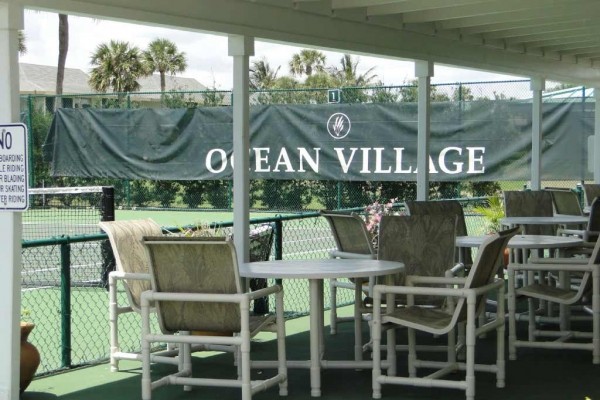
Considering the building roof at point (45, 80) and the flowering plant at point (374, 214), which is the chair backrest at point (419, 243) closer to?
the flowering plant at point (374, 214)

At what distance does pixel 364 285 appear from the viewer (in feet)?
23.0

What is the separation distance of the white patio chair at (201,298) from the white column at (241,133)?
1.70m

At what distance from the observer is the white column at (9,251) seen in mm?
5547

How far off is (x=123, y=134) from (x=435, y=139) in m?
5.14

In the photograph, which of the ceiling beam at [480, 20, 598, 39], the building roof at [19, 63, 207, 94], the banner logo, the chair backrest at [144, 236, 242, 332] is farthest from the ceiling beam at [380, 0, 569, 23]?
the building roof at [19, 63, 207, 94]

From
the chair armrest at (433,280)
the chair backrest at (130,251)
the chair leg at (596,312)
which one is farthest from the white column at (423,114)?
the chair backrest at (130,251)

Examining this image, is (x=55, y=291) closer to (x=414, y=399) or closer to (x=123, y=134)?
(x=414, y=399)

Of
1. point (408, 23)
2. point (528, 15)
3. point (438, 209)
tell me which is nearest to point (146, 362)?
point (438, 209)

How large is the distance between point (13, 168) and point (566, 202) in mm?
6572

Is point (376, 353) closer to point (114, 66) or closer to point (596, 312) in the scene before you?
point (596, 312)

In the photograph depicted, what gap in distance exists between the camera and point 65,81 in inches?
1793

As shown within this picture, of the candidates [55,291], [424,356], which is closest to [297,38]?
[424,356]

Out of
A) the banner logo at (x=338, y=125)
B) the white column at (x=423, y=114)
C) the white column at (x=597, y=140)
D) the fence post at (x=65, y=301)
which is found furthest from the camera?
the banner logo at (x=338, y=125)

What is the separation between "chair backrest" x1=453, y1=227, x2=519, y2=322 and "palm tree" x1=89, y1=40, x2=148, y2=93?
106ft
